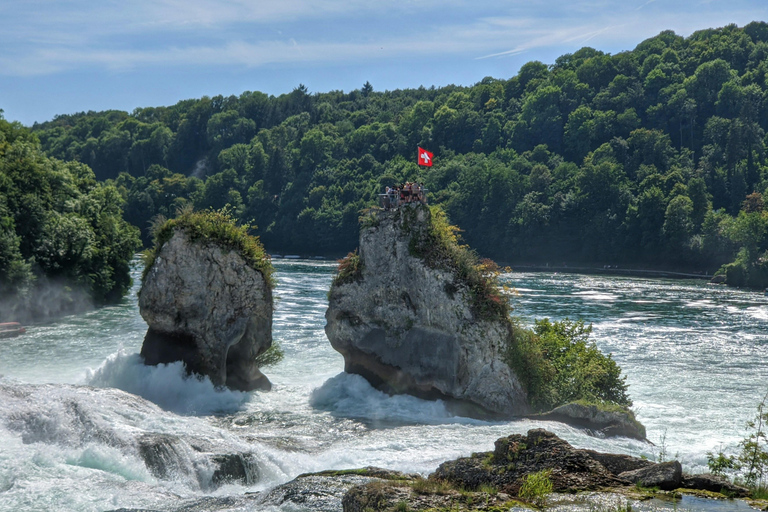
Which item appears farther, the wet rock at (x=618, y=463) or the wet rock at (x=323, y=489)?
the wet rock at (x=618, y=463)

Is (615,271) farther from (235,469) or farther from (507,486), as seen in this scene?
(507,486)

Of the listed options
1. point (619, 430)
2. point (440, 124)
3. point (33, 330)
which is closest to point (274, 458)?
point (619, 430)

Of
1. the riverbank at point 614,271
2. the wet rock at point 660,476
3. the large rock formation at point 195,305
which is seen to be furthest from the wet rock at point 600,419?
the riverbank at point 614,271

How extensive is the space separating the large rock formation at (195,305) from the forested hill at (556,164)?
265 ft

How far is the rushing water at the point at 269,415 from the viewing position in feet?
58.4

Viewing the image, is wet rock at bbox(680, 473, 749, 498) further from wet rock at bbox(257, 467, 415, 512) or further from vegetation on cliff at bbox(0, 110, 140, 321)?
vegetation on cliff at bbox(0, 110, 140, 321)

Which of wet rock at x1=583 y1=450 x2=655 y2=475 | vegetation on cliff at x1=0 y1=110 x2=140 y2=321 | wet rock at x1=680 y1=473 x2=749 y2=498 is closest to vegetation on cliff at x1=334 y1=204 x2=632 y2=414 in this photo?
wet rock at x1=583 y1=450 x2=655 y2=475

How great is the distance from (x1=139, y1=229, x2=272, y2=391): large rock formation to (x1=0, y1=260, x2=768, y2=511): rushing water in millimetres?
900

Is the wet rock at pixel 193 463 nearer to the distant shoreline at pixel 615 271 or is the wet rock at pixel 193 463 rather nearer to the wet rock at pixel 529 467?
the wet rock at pixel 529 467

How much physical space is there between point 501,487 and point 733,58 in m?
166

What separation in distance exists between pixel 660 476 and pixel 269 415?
595 inches

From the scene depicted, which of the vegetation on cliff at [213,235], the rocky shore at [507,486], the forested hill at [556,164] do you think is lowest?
the rocky shore at [507,486]

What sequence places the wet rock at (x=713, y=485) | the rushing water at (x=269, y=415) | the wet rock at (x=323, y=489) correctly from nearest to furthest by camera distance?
the wet rock at (x=713, y=485), the wet rock at (x=323, y=489), the rushing water at (x=269, y=415)

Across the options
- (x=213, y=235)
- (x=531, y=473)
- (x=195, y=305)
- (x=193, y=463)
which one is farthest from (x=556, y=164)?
(x=531, y=473)
